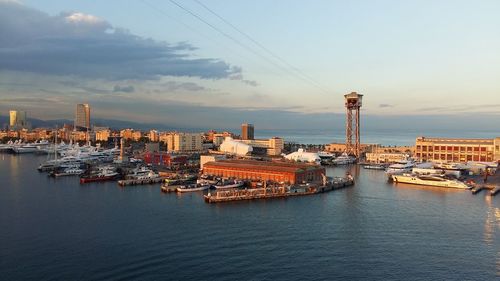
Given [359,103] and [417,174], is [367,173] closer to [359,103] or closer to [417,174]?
[417,174]

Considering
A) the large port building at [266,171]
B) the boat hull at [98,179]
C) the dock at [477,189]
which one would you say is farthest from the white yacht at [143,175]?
the dock at [477,189]

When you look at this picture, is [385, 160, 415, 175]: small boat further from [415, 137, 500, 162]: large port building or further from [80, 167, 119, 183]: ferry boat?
[80, 167, 119, 183]: ferry boat

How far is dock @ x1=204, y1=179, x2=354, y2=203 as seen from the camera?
10.3 m

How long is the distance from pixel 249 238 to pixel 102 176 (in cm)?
948

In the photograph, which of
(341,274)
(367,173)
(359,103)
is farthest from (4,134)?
(341,274)

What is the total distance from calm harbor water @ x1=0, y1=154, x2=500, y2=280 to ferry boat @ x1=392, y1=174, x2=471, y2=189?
1.89 meters

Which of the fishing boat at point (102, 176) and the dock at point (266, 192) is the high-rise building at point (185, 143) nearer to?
the fishing boat at point (102, 176)

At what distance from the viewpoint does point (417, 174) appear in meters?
14.7

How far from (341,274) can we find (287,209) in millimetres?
4066

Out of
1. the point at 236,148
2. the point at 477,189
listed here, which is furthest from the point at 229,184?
the point at 236,148

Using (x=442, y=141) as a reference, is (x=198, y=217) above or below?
below

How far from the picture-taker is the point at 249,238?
22.2 feet

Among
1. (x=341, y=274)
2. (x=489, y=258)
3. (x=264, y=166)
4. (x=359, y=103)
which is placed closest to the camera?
(x=341, y=274)

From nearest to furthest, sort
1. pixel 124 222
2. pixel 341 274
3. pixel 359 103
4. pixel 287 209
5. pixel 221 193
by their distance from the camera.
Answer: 1. pixel 341 274
2. pixel 124 222
3. pixel 287 209
4. pixel 221 193
5. pixel 359 103
